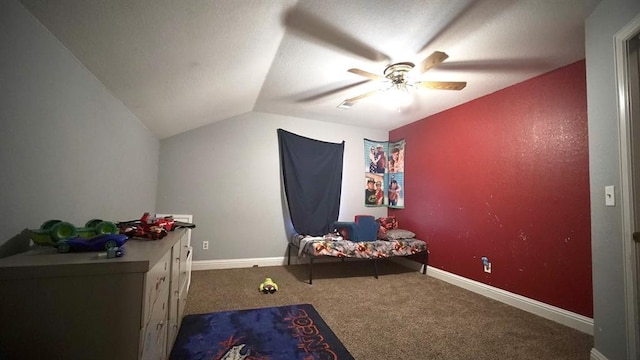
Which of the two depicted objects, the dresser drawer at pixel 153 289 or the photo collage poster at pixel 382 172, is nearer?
the dresser drawer at pixel 153 289

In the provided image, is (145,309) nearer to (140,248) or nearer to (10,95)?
(140,248)

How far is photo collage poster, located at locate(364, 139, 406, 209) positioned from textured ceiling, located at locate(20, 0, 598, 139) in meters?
1.53

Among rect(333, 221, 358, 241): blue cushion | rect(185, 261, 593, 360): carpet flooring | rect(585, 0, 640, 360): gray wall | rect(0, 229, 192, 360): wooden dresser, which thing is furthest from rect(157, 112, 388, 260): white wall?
rect(585, 0, 640, 360): gray wall

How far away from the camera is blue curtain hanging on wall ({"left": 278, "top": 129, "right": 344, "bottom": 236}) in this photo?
Result: 357 cm

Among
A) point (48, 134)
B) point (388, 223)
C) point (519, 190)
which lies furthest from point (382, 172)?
point (48, 134)

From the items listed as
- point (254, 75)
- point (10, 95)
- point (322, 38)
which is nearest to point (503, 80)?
point (322, 38)

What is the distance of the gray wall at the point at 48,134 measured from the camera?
0.90 m

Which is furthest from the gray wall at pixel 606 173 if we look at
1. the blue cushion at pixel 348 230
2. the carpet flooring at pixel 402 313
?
the blue cushion at pixel 348 230

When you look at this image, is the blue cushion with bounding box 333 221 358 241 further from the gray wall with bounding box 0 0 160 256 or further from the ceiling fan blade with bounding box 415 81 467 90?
the gray wall with bounding box 0 0 160 256

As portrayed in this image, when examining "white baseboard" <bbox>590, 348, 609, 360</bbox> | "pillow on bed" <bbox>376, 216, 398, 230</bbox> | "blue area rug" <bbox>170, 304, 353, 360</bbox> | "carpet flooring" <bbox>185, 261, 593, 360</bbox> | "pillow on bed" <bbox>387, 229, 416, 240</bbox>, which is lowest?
"carpet flooring" <bbox>185, 261, 593, 360</bbox>

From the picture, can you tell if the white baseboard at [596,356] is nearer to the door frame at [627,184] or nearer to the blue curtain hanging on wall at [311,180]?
the door frame at [627,184]

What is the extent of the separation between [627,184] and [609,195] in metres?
0.12

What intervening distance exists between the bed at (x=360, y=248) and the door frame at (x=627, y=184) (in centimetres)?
198

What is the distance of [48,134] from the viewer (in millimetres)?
1114
